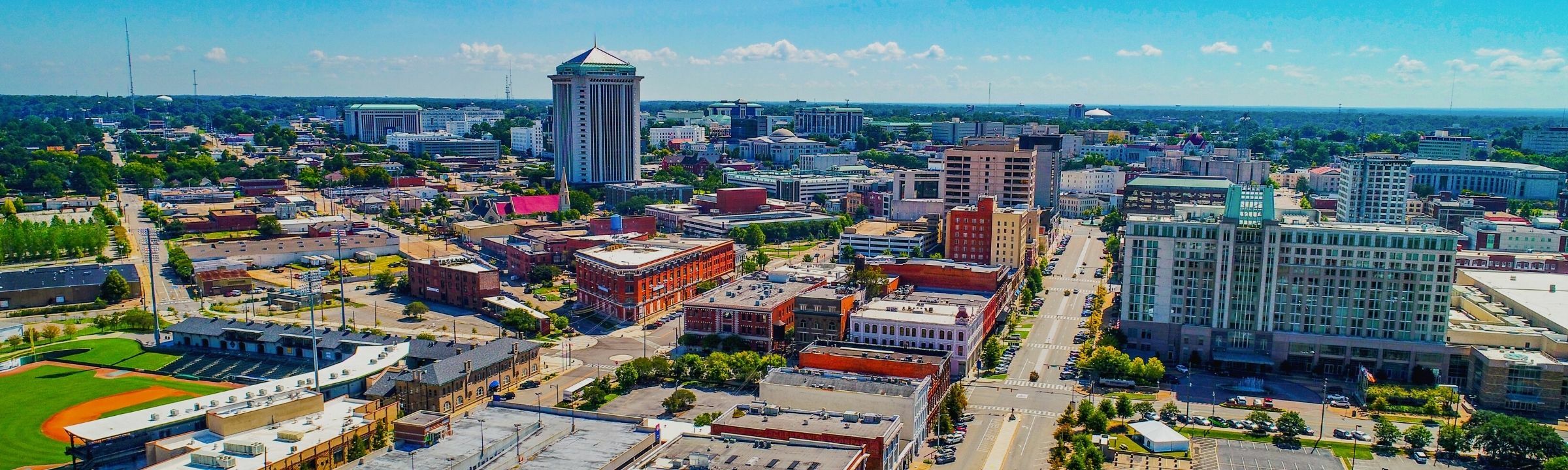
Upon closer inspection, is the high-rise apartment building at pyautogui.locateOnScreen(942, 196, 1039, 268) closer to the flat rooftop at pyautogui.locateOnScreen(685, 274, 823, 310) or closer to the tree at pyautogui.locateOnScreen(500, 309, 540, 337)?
the flat rooftop at pyautogui.locateOnScreen(685, 274, 823, 310)

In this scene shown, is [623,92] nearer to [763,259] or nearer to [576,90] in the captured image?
[576,90]

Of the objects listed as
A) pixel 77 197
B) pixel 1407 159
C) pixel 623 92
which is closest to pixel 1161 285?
pixel 1407 159

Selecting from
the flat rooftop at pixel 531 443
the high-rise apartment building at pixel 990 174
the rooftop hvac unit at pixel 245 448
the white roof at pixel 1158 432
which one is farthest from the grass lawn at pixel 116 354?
the high-rise apartment building at pixel 990 174

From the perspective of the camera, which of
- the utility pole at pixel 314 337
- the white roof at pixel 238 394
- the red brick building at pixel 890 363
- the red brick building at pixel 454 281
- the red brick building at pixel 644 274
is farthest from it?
the red brick building at pixel 454 281

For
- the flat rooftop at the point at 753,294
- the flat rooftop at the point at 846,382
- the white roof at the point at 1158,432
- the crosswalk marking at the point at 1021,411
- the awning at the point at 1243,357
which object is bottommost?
the crosswalk marking at the point at 1021,411

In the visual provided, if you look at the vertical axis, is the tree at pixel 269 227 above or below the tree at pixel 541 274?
above

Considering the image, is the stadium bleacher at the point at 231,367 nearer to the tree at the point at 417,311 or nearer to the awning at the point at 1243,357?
the tree at the point at 417,311

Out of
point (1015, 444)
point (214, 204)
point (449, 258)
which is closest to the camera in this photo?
point (1015, 444)

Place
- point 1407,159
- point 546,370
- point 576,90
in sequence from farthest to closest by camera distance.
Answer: point 576,90 → point 1407,159 → point 546,370
